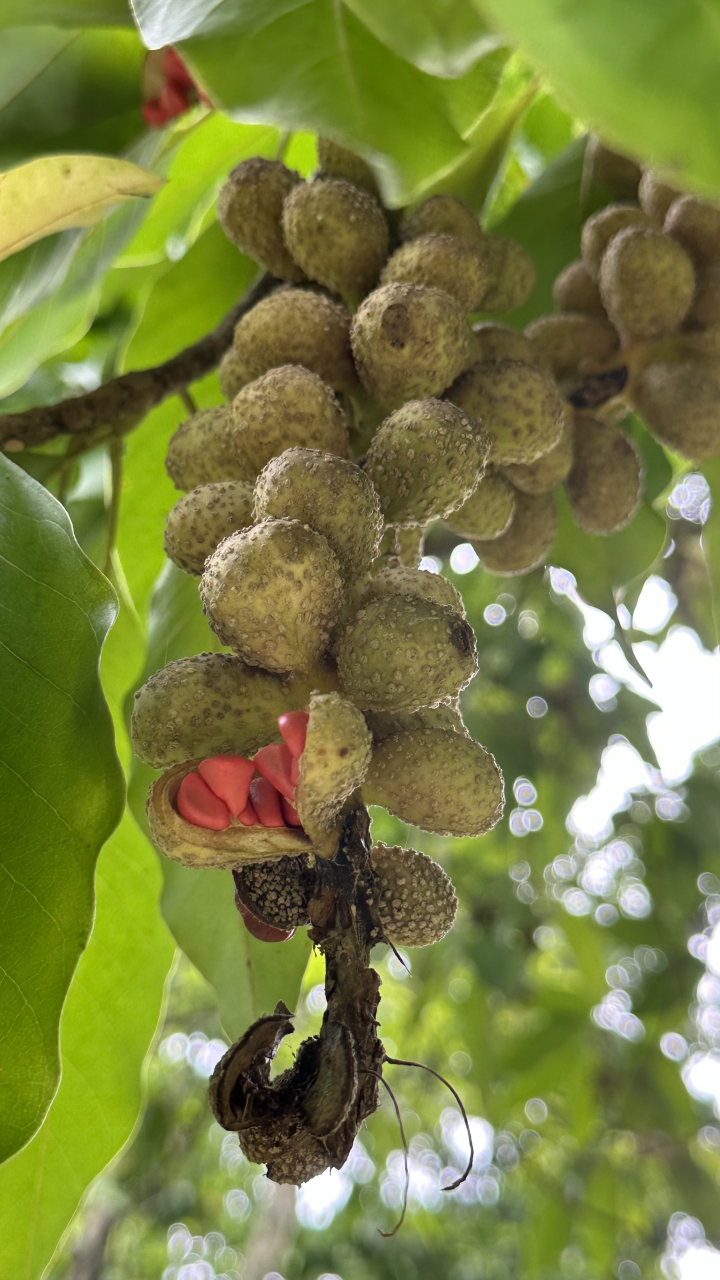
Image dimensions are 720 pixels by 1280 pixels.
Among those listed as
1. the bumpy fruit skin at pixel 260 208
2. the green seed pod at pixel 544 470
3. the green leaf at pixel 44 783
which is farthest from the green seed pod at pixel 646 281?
the green leaf at pixel 44 783

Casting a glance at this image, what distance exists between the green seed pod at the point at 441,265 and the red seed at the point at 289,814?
0.52 m

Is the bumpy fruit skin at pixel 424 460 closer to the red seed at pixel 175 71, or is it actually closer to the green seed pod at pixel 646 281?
the green seed pod at pixel 646 281

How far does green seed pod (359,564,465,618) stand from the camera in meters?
0.82

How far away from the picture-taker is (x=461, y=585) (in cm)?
317

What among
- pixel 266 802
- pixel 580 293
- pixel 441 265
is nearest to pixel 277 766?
pixel 266 802

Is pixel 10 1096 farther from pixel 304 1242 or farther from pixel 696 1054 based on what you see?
pixel 304 1242

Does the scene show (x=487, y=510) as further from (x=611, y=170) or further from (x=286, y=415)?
(x=611, y=170)

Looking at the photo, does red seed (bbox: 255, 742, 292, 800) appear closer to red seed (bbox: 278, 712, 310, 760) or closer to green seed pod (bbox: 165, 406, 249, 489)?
red seed (bbox: 278, 712, 310, 760)

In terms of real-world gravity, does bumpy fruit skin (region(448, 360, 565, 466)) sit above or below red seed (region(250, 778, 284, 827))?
below

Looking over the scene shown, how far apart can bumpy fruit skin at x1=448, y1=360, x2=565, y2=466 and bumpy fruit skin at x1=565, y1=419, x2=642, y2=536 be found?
0.24 m

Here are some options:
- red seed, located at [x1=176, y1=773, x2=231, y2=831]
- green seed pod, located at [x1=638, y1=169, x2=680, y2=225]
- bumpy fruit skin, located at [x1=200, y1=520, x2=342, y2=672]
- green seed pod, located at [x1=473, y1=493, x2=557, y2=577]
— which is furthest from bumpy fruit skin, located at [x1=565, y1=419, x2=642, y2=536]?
red seed, located at [x1=176, y1=773, x2=231, y2=831]

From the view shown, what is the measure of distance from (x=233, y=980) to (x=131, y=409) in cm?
64

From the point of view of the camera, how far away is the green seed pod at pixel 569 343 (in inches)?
49.6

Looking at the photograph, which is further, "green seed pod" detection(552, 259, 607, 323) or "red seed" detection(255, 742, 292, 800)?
"green seed pod" detection(552, 259, 607, 323)
